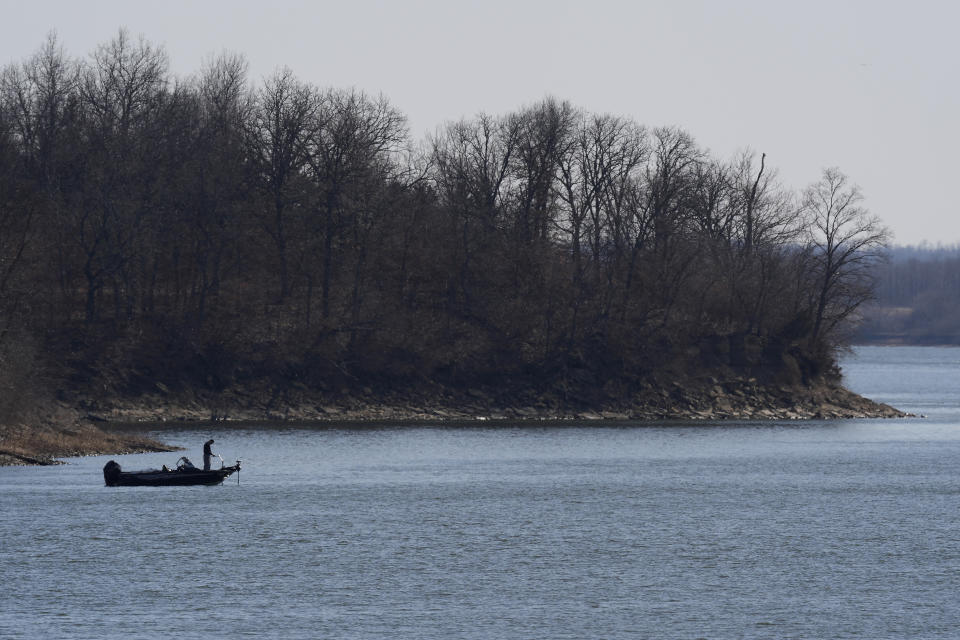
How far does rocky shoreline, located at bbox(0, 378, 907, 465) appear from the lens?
91.1 metres

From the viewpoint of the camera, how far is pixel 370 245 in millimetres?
109000

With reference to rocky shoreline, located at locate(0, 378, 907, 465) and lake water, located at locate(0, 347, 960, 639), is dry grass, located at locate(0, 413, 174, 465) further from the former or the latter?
rocky shoreline, located at locate(0, 378, 907, 465)

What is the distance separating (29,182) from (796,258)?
187 ft

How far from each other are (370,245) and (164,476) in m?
51.4

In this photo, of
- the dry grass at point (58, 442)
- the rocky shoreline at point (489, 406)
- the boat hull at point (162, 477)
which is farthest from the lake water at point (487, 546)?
the rocky shoreline at point (489, 406)

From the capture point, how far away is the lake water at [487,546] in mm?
35500

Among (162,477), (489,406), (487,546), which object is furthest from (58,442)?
(489,406)

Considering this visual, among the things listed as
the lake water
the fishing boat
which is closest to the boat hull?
the fishing boat

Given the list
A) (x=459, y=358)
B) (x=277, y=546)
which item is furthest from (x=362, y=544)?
(x=459, y=358)

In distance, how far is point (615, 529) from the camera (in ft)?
166

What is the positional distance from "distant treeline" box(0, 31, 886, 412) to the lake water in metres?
22.6

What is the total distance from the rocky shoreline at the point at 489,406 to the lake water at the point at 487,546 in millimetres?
12807

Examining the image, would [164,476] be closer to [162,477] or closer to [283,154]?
[162,477]

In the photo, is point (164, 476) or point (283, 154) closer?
point (164, 476)
